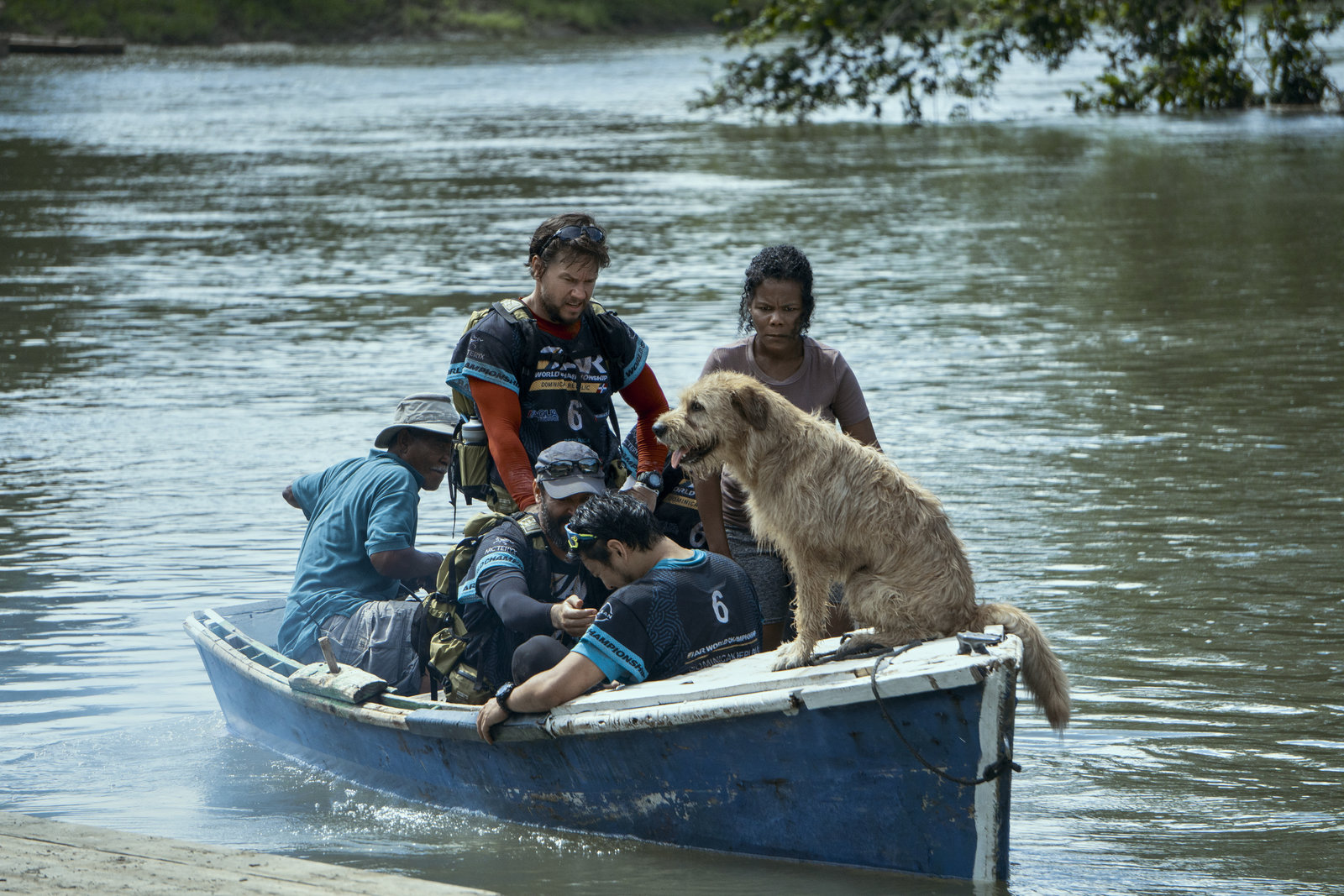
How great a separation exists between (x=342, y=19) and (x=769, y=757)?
266ft

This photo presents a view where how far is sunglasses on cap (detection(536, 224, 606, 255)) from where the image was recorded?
19.1ft

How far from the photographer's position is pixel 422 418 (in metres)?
6.65

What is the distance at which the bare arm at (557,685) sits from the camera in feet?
17.5

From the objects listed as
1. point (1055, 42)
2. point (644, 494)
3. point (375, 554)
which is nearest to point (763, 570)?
point (644, 494)

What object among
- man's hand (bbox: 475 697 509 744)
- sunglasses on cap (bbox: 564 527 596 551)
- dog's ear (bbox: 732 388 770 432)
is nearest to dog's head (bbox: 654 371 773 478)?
dog's ear (bbox: 732 388 770 432)

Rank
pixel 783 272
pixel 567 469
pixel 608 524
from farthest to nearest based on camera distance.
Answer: pixel 567 469 → pixel 783 272 → pixel 608 524

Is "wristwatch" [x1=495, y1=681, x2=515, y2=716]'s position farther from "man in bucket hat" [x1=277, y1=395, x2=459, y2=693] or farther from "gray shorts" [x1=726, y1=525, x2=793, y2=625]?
"gray shorts" [x1=726, y1=525, x2=793, y2=625]

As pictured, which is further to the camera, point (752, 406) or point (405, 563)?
point (405, 563)

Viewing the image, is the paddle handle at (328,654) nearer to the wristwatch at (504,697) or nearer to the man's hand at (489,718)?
the man's hand at (489,718)

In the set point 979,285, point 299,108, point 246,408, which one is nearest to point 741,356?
point 246,408

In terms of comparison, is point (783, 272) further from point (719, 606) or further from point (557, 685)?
point (557, 685)

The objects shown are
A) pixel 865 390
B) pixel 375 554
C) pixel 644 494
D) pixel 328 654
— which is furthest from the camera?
pixel 865 390

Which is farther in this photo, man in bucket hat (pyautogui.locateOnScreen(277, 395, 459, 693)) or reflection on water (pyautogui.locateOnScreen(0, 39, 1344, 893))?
man in bucket hat (pyautogui.locateOnScreen(277, 395, 459, 693))

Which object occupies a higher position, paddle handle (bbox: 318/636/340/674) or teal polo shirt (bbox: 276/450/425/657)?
teal polo shirt (bbox: 276/450/425/657)
